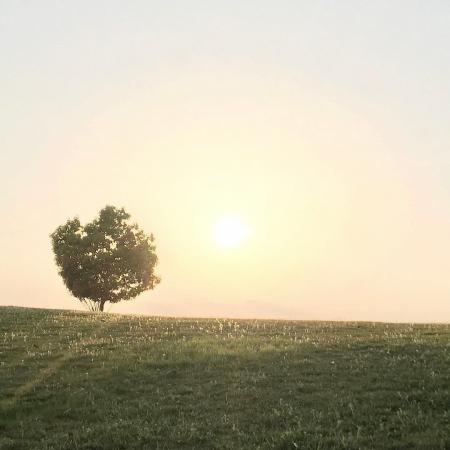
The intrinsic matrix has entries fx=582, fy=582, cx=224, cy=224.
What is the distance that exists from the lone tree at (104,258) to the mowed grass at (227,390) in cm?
4097

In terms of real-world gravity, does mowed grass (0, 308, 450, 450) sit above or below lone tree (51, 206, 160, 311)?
below

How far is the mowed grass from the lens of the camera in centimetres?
1523

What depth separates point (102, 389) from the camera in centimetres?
2094

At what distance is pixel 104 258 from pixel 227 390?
178 feet

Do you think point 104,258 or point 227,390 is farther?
point 104,258

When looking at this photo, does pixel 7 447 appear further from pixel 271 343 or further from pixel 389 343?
pixel 389 343

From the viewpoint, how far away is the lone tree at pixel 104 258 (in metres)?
72.1

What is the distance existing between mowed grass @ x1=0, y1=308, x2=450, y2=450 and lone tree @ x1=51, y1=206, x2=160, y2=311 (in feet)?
134

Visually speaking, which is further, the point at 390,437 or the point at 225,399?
the point at 225,399

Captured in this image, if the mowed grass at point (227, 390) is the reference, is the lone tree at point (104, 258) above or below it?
above

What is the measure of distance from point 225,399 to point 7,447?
6.61 metres

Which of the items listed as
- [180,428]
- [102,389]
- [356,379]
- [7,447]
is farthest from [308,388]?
[7,447]

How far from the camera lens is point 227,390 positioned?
64.6 feet

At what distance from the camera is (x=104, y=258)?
71688 millimetres
